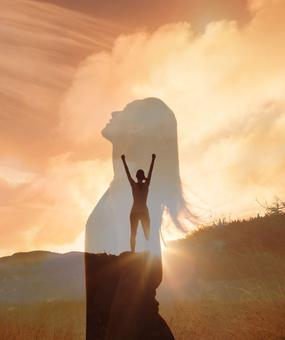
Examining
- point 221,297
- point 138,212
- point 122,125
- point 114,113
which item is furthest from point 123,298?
point 221,297

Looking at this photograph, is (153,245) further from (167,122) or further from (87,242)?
(167,122)

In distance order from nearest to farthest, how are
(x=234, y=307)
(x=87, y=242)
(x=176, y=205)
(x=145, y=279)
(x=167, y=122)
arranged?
(x=145, y=279) < (x=87, y=242) < (x=176, y=205) < (x=167, y=122) < (x=234, y=307)

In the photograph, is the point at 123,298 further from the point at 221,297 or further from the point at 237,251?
the point at 237,251

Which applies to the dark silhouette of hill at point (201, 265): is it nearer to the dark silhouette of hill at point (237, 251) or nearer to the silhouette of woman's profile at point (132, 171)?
the dark silhouette of hill at point (237, 251)

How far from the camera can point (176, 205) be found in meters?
9.20

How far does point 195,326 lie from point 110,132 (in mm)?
4350

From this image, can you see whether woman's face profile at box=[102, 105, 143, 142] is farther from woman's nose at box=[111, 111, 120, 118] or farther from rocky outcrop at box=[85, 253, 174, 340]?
rocky outcrop at box=[85, 253, 174, 340]

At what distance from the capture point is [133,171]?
9328 millimetres

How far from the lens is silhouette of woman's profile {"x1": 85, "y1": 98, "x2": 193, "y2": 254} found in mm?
8648

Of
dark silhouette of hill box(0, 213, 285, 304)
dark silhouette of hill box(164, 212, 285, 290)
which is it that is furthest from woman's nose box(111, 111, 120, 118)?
dark silhouette of hill box(164, 212, 285, 290)

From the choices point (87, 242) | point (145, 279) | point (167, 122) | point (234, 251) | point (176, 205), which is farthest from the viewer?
point (234, 251)

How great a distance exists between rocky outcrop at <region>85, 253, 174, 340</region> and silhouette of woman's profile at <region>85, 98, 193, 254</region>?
125 cm

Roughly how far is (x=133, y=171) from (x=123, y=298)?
3160mm

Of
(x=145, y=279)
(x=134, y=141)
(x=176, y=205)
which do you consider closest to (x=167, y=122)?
(x=134, y=141)
